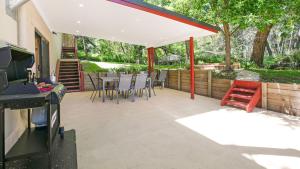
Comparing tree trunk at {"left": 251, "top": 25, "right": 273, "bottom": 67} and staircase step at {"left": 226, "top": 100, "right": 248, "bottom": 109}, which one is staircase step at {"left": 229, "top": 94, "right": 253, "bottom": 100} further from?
tree trunk at {"left": 251, "top": 25, "right": 273, "bottom": 67}

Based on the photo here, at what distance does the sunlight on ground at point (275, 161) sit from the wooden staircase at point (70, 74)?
8009mm

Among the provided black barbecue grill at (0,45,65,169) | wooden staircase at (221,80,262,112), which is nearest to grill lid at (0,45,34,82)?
black barbecue grill at (0,45,65,169)

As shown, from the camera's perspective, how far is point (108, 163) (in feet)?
7.38

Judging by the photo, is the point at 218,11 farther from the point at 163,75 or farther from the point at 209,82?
the point at 163,75

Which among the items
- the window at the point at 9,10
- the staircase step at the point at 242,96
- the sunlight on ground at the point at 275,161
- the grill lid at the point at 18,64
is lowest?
the sunlight on ground at the point at 275,161

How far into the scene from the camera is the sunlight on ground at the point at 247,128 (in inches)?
112

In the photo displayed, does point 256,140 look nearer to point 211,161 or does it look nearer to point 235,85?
point 211,161

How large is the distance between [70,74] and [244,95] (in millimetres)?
7747

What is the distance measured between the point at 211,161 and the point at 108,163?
1.23 meters

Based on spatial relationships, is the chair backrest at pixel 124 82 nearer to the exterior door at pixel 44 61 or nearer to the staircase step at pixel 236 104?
the exterior door at pixel 44 61

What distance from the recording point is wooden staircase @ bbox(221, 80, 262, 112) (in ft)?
15.7

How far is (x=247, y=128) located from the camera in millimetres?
3484

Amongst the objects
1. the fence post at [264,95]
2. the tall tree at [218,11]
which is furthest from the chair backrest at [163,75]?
the fence post at [264,95]

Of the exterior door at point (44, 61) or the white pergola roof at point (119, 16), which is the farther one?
the exterior door at point (44, 61)
